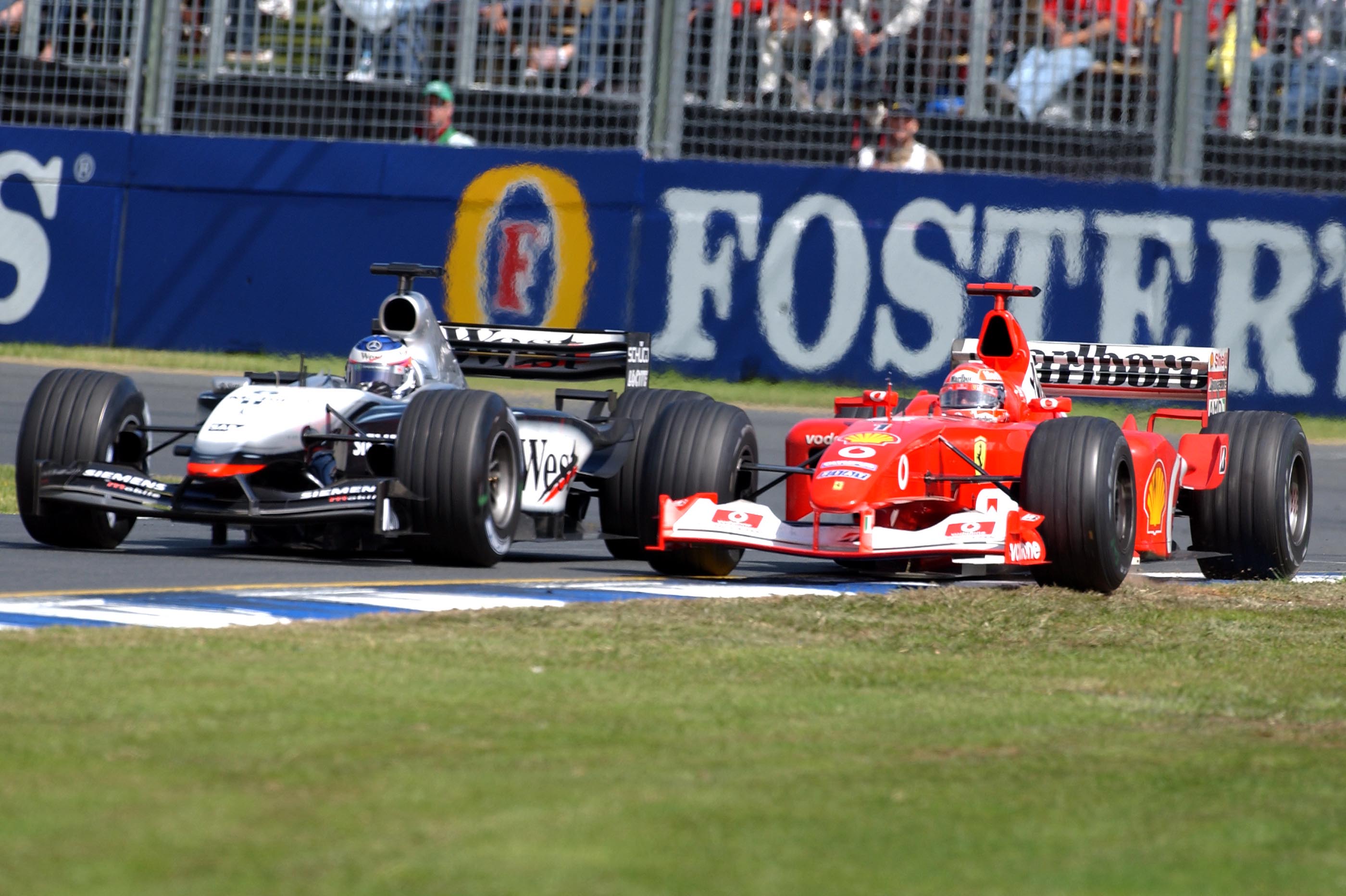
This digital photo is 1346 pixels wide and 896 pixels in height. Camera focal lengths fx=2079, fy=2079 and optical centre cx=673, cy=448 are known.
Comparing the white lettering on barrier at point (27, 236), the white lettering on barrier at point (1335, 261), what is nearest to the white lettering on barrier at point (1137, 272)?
the white lettering on barrier at point (1335, 261)

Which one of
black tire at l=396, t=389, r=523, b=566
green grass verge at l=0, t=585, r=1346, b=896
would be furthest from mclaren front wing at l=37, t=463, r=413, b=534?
green grass verge at l=0, t=585, r=1346, b=896

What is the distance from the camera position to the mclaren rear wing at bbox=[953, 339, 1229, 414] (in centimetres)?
1116

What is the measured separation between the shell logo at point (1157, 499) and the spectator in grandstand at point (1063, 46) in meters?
8.11

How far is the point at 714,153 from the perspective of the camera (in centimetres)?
1808

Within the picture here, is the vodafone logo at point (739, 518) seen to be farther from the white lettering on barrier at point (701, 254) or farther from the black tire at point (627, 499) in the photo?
the white lettering on barrier at point (701, 254)

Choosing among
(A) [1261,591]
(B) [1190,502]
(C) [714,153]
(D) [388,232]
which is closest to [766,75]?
(C) [714,153]

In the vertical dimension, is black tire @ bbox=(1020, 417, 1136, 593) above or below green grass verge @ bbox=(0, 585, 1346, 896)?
above

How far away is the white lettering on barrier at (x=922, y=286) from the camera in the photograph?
57.6 ft

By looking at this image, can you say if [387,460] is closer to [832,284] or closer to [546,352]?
[546,352]

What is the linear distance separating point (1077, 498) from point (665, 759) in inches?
166

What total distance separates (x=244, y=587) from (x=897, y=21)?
1116 cm

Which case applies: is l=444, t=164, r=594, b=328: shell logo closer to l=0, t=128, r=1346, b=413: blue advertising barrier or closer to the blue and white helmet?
l=0, t=128, r=1346, b=413: blue advertising barrier

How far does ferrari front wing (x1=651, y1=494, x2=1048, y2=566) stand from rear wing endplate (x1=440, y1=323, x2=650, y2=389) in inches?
67.9

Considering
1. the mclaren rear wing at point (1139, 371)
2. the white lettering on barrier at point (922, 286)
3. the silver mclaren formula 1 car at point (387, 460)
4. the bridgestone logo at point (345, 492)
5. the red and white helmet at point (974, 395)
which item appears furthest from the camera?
the white lettering on barrier at point (922, 286)
